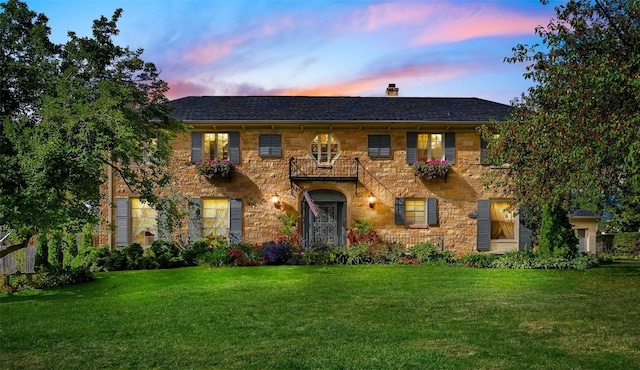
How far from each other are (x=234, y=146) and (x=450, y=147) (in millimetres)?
7815

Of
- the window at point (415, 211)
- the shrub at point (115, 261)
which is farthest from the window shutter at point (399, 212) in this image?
the shrub at point (115, 261)

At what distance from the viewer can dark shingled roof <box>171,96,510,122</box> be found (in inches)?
838

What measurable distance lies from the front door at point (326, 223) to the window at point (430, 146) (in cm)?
372

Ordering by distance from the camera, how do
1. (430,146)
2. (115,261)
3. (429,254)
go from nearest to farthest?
(115,261) → (429,254) → (430,146)

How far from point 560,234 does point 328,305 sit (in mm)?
10576

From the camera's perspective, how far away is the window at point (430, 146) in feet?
70.8

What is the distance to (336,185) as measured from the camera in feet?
70.1

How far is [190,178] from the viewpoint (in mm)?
21375

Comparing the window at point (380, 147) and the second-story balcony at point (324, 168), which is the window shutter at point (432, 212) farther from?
the second-story balcony at point (324, 168)

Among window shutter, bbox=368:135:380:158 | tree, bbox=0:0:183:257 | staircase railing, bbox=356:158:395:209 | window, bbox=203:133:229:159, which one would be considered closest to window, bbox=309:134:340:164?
staircase railing, bbox=356:158:395:209

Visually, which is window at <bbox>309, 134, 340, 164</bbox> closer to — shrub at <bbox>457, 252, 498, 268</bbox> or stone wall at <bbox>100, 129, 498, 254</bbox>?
stone wall at <bbox>100, 129, 498, 254</bbox>

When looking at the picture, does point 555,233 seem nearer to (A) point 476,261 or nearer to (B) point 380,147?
(A) point 476,261

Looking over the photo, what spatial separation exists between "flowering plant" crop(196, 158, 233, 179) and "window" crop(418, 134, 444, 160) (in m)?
6.96

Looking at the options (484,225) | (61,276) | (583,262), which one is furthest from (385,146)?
(61,276)
